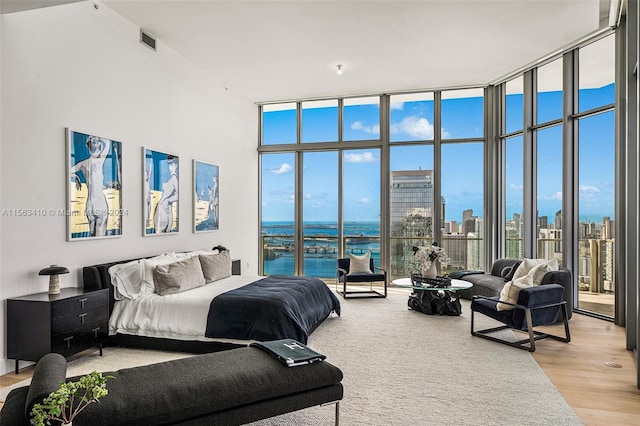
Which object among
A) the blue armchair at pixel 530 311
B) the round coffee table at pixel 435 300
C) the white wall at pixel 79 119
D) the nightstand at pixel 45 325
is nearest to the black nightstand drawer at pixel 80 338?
the nightstand at pixel 45 325

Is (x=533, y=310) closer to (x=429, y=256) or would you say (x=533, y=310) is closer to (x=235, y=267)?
(x=429, y=256)

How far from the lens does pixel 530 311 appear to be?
420 centimetres

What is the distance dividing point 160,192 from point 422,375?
3861 millimetres

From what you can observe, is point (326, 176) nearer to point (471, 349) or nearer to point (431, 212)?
point (431, 212)

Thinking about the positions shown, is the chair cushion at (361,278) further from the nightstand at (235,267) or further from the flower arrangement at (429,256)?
the nightstand at (235,267)

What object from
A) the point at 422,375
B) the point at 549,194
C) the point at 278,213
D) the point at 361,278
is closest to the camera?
the point at 422,375

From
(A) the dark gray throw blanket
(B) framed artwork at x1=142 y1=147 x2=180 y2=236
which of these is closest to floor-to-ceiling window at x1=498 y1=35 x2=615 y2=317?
(A) the dark gray throw blanket

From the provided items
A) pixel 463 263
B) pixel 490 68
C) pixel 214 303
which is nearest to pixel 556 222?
pixel 463 263

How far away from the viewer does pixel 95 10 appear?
4547 mm

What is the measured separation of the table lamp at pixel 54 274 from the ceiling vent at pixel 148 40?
292 cm

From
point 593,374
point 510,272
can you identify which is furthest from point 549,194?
point 593,374

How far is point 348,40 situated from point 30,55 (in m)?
3.45

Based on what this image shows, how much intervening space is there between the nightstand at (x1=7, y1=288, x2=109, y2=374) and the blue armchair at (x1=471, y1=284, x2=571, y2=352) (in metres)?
3.88

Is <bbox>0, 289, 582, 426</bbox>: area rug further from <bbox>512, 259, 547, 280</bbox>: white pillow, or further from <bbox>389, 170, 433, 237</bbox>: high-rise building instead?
<bbox>389, 170, 433, 237</bbox>: high-rise building
